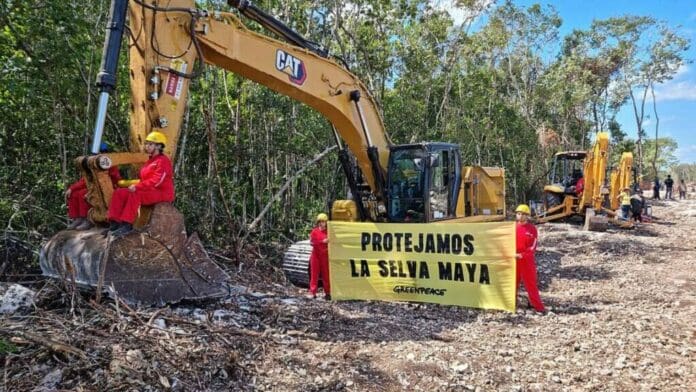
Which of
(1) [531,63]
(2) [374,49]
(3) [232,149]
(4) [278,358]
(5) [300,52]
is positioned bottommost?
(4) [278,358]

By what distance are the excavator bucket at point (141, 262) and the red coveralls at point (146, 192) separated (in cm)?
12

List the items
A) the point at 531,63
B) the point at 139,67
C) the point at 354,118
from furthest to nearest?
the point at 531,63
the point at 354,118
the point at 139,67

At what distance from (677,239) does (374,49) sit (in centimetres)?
968

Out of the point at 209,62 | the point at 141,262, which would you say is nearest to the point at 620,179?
the point at 209,62

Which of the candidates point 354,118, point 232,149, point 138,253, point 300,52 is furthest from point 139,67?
point 232,149

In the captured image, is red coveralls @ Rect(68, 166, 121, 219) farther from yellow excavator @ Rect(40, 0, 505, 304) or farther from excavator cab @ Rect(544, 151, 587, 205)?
excavator cab @ Rect(544, 151, 587, 205)

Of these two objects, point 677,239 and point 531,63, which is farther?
point 531,63

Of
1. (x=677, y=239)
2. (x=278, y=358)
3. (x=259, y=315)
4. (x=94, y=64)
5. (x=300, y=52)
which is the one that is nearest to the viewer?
(x=278, y=358)

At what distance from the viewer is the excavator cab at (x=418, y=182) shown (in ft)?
26.1

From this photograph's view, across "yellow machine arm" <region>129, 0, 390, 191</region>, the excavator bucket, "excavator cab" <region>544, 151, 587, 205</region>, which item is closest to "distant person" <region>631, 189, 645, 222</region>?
"excavator cab" <region>544, 151, 587, 205</region>

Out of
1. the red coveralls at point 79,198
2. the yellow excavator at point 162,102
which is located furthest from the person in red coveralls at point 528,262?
the red coveralls at point 79,198

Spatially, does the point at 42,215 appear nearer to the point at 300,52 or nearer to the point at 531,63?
the point at 300,52

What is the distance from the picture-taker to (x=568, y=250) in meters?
12.1

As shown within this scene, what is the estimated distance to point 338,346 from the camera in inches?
195
